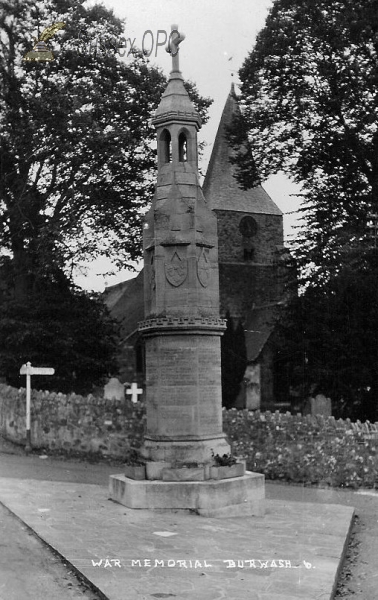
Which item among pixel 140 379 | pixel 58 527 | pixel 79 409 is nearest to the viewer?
pixel 58 527

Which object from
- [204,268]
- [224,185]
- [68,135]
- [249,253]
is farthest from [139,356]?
[204,268]

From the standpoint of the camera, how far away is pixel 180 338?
1116 centimetres

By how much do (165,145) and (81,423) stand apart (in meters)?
8.97

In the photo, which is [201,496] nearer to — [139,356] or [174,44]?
[174,44]

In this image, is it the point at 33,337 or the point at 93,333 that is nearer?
the point at 33,337

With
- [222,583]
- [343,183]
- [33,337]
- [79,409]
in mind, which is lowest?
[222,583]

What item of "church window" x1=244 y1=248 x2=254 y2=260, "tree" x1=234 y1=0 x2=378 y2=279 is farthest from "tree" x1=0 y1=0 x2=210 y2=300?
"church window" x1=244 y1=248 x2=254 y2=260

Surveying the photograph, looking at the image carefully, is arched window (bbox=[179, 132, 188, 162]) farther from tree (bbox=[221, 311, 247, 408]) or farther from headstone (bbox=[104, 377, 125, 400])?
tree (bbox=[221, 311, 247, 408])

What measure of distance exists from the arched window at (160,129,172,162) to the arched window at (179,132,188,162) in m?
0.19

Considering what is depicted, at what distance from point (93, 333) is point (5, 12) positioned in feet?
36.2

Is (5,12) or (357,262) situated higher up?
(5,12)

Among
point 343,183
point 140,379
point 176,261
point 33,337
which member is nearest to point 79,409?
point 33,337

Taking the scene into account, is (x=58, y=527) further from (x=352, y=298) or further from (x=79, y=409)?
(x=352, y=298)

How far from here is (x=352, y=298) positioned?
21.0 m
